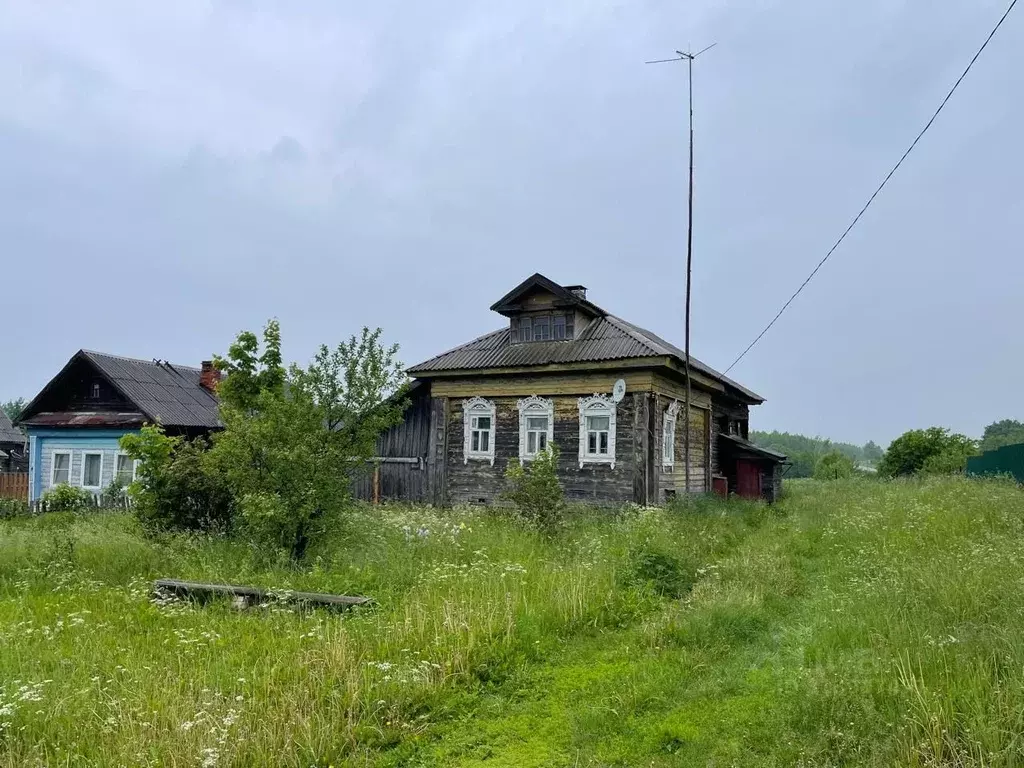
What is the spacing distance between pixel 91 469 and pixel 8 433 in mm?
15819

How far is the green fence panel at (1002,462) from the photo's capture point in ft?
66.2

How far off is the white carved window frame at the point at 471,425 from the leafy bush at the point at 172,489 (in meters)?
7.85

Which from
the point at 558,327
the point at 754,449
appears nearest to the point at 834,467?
the point at 754,449

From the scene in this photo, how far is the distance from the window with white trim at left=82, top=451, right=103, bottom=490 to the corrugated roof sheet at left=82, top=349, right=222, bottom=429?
2.61 m

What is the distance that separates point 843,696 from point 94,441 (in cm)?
2458

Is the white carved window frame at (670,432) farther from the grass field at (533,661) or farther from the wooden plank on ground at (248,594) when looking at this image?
the wooden plank on ground at (248,594)

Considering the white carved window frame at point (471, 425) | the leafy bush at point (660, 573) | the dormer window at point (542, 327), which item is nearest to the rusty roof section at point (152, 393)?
the white carved window frame at point (471, 425)

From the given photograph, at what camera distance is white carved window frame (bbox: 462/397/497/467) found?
17.6 meters

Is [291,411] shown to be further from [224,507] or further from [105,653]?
[105,653]

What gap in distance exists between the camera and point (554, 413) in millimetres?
16844

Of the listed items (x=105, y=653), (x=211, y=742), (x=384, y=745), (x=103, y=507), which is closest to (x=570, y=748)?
(x=384, y=745)

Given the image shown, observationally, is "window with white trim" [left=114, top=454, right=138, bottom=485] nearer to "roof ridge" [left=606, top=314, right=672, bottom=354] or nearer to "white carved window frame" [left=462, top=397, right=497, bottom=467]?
"white carved window frame" [left=462, top=397, right=497, bottom=467]

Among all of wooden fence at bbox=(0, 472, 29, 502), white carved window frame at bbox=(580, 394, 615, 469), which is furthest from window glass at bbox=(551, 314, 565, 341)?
wooden fence at bbox=(0, 472, 29, 502)

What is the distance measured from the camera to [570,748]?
13.8 feet
